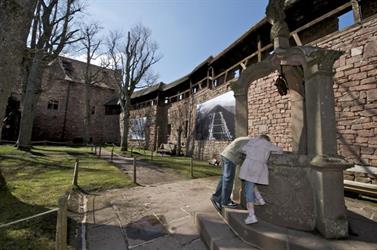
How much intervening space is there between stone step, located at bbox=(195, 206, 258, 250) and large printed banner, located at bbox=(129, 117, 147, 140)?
19944 millimetres

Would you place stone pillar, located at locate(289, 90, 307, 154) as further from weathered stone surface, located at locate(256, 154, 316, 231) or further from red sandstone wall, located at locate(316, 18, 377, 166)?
red sandstone wall, located at locate(316, 18, 377, 166)

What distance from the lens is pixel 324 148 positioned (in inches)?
106

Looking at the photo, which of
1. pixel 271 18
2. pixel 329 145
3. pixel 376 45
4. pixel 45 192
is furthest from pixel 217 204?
pixel 376 45

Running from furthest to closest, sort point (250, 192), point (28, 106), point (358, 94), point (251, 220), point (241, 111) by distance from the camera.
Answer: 1. point (28, 106)
2. point (358, 94)
3. point (241, 111)
4. point (250, 192)
5. point (251, 220)

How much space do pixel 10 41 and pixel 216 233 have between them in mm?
4353

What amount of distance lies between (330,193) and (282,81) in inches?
87.1

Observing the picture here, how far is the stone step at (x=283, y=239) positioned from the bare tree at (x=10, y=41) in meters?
4.20

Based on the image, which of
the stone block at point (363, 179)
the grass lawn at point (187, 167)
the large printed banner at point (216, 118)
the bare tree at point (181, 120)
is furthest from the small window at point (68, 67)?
the stone block at point (363, 179)

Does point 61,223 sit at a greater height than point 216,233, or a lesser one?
greater

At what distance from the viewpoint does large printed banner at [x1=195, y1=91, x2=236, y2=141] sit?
452 inches

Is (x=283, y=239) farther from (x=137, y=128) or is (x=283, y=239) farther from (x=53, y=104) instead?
(x=53, y=104)

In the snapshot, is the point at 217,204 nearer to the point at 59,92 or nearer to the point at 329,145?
the point at 329,145

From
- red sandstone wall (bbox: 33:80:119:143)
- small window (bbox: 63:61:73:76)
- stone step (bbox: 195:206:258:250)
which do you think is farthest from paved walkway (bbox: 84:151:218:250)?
small window (bbox: 63:61:73:76)

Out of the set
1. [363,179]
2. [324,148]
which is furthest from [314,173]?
[363,179]
